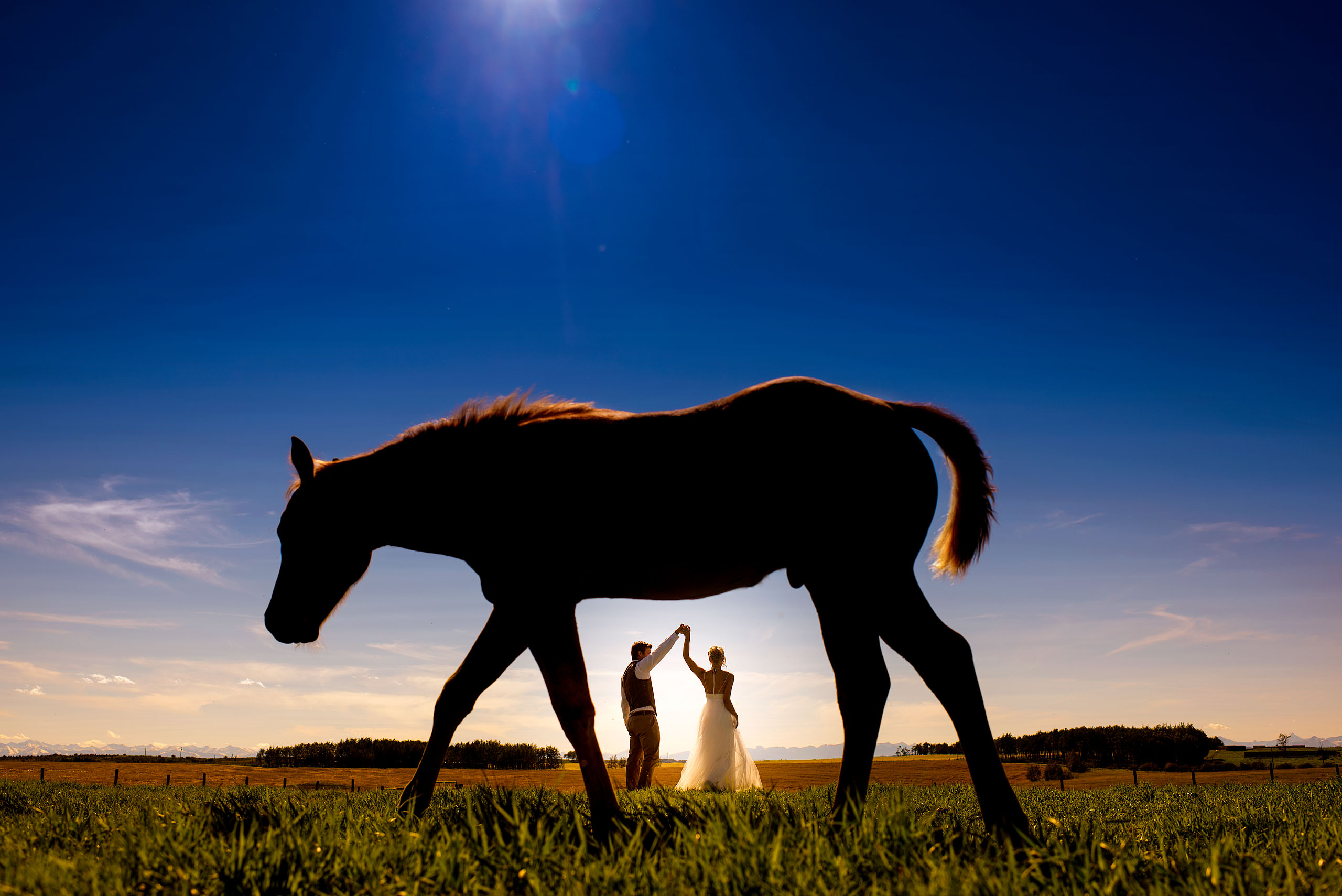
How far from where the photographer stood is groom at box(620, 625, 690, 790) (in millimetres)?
9922

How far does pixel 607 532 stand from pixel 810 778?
17.3m

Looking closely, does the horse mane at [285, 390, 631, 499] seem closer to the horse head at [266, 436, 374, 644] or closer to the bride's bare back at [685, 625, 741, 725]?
the horse head at [266, 436, 374, 644]

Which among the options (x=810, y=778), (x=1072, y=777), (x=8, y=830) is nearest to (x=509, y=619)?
(x=8, y=830)

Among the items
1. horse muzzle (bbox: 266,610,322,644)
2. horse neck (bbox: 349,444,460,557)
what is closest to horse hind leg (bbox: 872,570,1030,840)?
horse neck (bbox: 349,444,460,557)

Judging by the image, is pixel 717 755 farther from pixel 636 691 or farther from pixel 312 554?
pixel 312 554

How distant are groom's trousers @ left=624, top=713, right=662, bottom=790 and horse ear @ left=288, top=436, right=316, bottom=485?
6574 mm

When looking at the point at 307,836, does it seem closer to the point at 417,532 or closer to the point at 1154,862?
the point at 417,532

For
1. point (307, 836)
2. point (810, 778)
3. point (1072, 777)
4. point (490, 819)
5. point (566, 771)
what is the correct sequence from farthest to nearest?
1. point (1072, 777)
2. point (810, 778)
3. point (566, 771)
4. point (490, 819)
5. point (307, 836)

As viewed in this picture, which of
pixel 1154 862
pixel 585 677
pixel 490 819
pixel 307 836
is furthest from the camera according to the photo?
pixel 585 677

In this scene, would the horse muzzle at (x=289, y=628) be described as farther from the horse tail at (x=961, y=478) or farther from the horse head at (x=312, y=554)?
the horse tail at (x=961, y=478)

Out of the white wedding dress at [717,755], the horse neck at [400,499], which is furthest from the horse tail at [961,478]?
the white wedding dress at [717,755]

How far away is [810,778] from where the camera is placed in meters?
18.7

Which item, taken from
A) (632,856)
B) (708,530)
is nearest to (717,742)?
(708,530)

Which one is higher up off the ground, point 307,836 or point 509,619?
point 509,619
